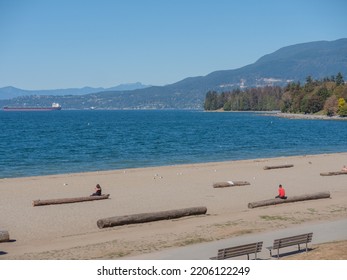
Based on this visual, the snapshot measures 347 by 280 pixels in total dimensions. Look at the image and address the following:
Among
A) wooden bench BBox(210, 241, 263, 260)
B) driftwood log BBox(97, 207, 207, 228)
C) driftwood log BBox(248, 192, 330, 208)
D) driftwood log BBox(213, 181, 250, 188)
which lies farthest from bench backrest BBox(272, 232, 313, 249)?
driftwood log BBox(213, 181, 250, 188)

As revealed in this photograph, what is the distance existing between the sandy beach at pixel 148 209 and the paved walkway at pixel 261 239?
72 cm

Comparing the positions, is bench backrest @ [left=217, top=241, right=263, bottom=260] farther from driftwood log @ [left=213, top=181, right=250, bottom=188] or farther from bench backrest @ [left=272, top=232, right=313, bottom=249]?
driftwood log @ [left=213, top=181, right=250, bottom=188]

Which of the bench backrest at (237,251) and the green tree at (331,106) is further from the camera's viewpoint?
the green tree at (331,106)

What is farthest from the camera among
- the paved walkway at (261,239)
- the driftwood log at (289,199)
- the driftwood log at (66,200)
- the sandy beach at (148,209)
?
the driftwood log at (66,200)

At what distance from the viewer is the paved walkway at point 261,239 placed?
1655cm

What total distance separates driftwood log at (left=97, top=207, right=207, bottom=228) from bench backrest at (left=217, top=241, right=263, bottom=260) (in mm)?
7501

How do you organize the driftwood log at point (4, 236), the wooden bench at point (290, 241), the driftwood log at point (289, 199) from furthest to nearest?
1. the driftwood log at point (289, 199)
2. the driftwood log at point (4, 236)
3. the wooden bench at point (290, 241)

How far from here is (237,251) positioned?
15.1 meters

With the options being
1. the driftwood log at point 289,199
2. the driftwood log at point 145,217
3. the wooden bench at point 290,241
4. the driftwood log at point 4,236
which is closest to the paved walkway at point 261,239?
the wooden bench at point 290,241

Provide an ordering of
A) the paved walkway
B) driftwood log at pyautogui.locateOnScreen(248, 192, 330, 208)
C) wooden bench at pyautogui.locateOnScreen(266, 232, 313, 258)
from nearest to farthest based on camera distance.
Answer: wooden bench at pyautogui.locateOnScreen(266, 232, 313, 258) < the paved walkway < driftwood log at pyautogui.locateOnScreen(248, 192, 330, 208)

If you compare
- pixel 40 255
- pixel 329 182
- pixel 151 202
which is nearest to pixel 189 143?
pixel 329 182

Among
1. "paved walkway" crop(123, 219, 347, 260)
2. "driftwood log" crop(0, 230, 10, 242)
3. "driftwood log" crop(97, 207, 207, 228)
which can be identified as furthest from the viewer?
"driftwood log" crop(97, 207, 207, 228)

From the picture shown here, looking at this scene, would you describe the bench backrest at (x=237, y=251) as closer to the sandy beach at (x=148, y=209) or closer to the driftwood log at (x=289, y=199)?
the sandy beach at (x=148, y=209)

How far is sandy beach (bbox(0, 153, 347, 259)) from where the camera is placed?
62.3 ft
